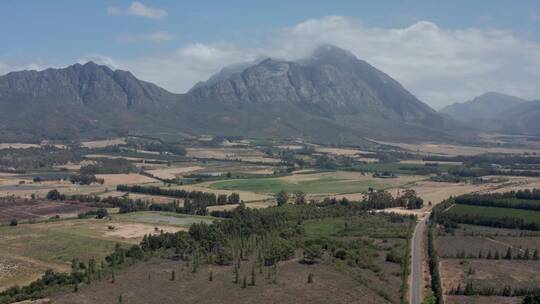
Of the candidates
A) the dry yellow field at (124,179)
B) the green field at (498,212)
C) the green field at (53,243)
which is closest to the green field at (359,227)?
the green field at (498,212)

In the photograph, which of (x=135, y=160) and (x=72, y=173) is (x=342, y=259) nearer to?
(x=72, y=173)

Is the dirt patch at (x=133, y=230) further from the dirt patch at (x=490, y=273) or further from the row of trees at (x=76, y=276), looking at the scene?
the dirt patch at (x=490, y=273)

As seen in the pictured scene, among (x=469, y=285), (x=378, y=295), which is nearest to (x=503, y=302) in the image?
(x=469, y=285)

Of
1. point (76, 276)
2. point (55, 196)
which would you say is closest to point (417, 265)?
point (76, 276)

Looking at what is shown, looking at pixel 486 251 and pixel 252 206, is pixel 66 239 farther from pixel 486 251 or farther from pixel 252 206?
pixel 486 251

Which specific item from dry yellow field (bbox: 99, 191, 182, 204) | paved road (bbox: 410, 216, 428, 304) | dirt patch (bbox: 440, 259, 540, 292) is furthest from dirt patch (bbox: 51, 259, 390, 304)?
dry yellow field (bbox: 99, 191, 182, 204)
